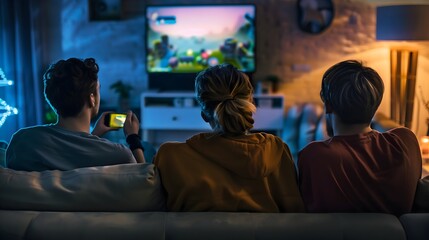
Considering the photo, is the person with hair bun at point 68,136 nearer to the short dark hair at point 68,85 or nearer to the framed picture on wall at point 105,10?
the short dark hair at point 68,85

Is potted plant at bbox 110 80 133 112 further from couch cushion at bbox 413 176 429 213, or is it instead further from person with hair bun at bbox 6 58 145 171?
couch cushion at bbox 413 176 429 213

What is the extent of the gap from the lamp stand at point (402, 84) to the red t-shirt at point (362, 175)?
3.23 metres

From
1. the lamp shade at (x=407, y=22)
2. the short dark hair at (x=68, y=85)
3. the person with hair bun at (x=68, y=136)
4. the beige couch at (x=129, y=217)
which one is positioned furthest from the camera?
the lamp shade at (x=407, y=22)

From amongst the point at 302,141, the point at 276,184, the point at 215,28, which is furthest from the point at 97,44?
the point at 276,184

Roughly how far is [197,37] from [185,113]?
722mm

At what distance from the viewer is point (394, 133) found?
164 centimetres

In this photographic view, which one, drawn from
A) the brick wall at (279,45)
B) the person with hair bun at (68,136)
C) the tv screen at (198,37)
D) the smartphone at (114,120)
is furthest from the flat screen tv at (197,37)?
the person with hair bun at (68,136)

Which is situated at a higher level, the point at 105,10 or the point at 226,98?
the point at 105,10

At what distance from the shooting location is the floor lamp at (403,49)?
4.30 metres

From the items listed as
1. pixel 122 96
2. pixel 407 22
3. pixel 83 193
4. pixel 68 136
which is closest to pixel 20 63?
pixel 122 96

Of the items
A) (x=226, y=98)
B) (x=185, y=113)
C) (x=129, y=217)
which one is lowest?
(x=185, y=113)

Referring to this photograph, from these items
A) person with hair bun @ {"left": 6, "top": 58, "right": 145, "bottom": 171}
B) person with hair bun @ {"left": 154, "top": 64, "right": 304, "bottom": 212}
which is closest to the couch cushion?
person with hair bun @ {"left": 154, "top": 64, "right": 304, "bottom": 212}

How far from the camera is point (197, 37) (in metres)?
5.24

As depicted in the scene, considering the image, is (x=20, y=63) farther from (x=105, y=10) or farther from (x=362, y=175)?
(x=362, y=175)
